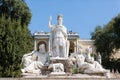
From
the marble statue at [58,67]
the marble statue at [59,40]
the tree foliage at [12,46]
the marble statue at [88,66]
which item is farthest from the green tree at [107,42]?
the marble statue at [58,67]

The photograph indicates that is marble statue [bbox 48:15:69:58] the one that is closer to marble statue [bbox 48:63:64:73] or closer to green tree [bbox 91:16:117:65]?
marble statue [bbox 48:63:64:73]

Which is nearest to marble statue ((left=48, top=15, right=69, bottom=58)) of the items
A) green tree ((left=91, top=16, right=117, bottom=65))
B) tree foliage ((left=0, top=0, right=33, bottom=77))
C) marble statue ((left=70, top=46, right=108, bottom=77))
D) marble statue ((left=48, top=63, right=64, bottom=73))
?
marble statue ((left=70, top=46, right=108, bottom=77))

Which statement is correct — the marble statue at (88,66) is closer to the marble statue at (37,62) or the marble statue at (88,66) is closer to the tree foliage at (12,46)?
the marble statue at (37,62)

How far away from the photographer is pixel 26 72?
1966cm

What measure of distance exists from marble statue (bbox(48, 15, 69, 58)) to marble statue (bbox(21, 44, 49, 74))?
0.64 meters

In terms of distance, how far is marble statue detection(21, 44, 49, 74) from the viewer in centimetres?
1970

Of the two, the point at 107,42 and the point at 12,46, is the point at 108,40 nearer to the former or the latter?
the point at 107,42

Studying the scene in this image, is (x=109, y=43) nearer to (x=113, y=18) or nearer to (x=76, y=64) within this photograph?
(x=113, y=18)

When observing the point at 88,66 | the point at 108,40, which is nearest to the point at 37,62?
the point at 88,66

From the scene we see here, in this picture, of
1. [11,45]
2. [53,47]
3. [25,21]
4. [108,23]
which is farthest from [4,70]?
[108,23]

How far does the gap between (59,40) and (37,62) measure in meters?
1.97

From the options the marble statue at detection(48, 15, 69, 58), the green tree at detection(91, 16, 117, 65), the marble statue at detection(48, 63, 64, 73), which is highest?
the green tree at detection(91, 16, 117, 65)

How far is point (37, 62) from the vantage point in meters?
20.2

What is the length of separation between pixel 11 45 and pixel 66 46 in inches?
558
